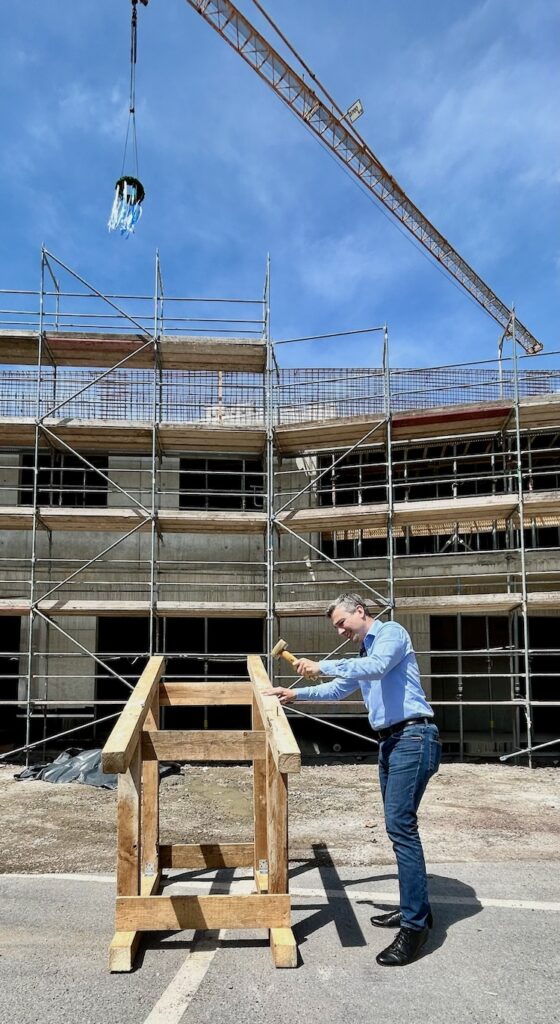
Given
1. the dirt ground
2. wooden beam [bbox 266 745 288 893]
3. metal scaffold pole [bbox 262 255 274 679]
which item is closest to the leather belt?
wooden beam [bbox 266 745 288 893]

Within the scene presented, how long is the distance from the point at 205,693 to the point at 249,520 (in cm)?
681

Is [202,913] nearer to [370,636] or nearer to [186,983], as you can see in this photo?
[186,983]

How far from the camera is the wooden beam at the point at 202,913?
12.3 ft

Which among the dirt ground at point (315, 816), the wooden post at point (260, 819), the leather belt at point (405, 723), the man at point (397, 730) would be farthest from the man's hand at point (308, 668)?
the dirt ground at point (315, 816)

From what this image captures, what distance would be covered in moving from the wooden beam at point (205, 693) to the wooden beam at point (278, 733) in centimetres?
53

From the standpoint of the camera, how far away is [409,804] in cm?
383

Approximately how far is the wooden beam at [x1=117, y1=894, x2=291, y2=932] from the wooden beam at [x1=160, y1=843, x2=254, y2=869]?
1217mm

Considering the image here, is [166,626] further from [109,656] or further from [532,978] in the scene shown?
[532,978]

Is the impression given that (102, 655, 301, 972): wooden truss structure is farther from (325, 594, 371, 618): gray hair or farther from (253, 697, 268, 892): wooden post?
(325, 594, 371, 618): gray hair

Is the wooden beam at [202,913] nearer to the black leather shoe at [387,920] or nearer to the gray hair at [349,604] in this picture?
the black leather shoe at [387,920]

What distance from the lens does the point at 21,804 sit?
28.7 feet

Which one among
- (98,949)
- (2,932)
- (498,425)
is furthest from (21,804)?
(498,425)

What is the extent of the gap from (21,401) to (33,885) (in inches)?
369

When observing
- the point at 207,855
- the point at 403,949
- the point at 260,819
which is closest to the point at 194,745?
the point at 260,819
